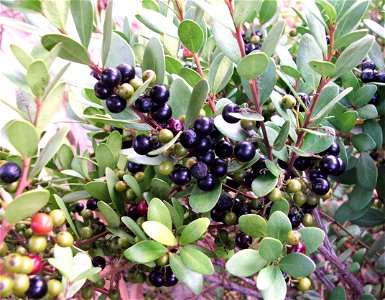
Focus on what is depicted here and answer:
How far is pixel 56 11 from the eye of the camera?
65cm

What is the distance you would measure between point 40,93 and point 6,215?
179mm

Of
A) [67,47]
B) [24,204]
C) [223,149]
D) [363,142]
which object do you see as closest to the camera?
[24,204]

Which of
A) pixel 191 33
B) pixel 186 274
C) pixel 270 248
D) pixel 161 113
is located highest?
pixel 191 33

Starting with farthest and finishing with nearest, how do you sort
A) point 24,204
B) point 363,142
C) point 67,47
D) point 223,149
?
1. point 363,142
2. point 223,149
3. point 67,47
4. point 24,204

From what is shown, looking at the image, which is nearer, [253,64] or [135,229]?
[253,64]

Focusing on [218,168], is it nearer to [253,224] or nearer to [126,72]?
[253,224]

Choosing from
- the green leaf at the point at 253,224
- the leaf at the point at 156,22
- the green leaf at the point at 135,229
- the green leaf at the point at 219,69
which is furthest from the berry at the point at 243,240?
the leaf at the point at 156,22

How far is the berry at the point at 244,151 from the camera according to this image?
708 millimetres

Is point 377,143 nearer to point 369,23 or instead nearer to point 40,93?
point 369,23

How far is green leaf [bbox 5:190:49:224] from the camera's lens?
20.7 inches

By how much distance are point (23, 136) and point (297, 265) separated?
0.46 m

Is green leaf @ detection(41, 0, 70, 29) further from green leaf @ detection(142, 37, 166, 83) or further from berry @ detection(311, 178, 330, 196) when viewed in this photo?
berry @ detection(311, 178, 330, 196)

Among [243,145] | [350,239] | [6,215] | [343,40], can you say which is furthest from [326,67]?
[350,239]

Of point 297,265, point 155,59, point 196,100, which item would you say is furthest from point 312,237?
point 155,59
